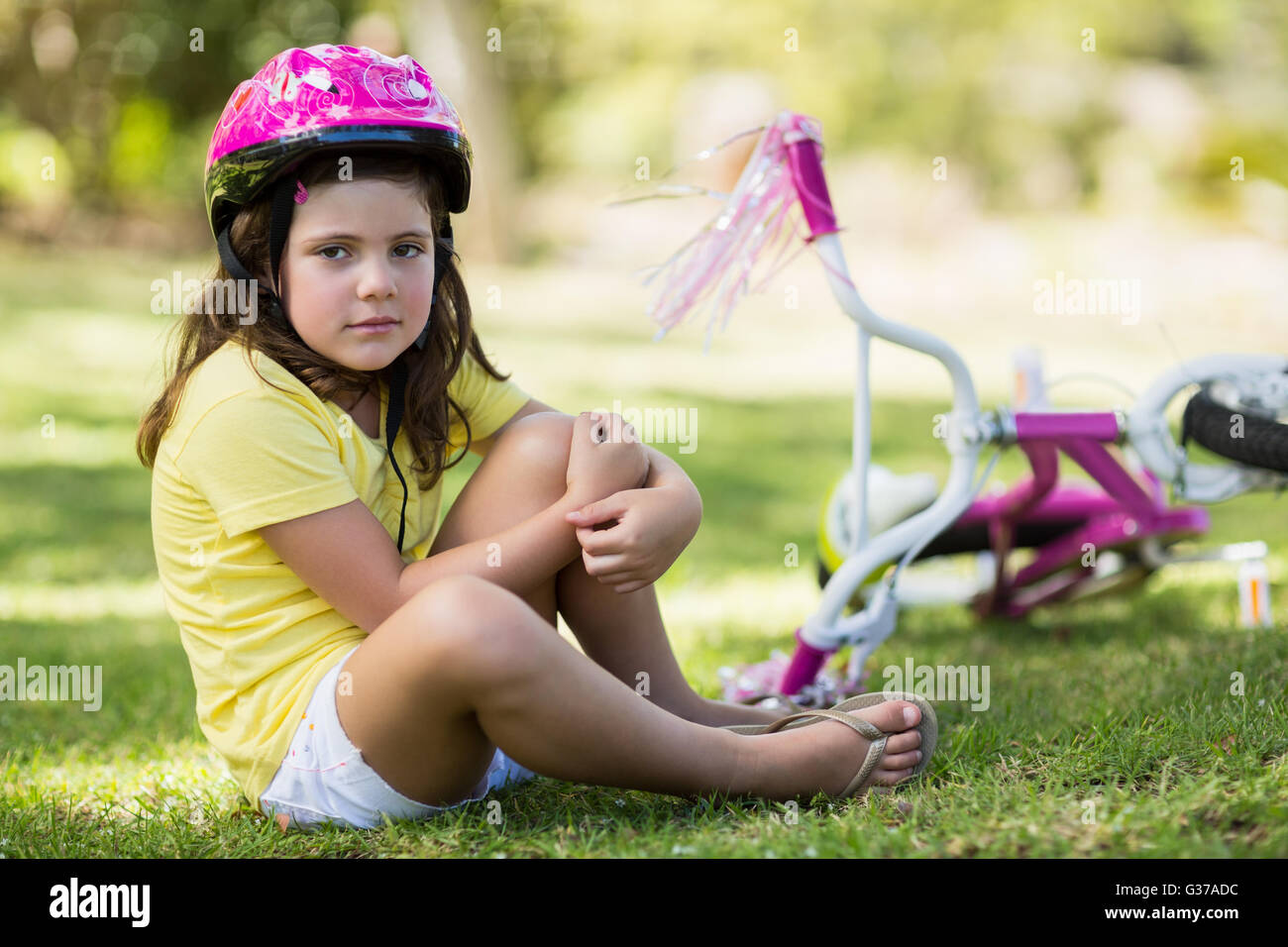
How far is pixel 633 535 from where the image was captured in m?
2.15

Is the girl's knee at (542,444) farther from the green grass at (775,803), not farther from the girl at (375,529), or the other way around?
the green grass at (775,803)

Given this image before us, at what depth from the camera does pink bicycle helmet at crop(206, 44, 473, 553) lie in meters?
2.20

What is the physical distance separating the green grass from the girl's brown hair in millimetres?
685

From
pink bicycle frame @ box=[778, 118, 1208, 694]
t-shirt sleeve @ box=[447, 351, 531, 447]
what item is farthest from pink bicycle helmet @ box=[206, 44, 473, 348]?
pink bicycle frame @ box=[778, 118, 1208, 694]

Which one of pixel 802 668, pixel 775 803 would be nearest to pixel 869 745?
pixel 775 803

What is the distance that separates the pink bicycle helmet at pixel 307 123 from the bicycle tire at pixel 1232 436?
1.79m

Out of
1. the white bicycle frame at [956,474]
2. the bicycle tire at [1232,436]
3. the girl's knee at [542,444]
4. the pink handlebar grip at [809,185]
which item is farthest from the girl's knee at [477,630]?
the bicycle tire at [1232,436]

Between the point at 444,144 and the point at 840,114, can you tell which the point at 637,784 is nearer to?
the point at 444,144

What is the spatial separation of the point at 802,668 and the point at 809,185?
106 centimetres

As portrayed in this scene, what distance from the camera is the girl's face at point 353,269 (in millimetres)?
2195

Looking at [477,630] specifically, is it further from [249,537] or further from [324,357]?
[324,357]

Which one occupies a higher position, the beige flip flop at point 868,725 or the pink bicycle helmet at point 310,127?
the pink bicycle helmet at point 310,127
